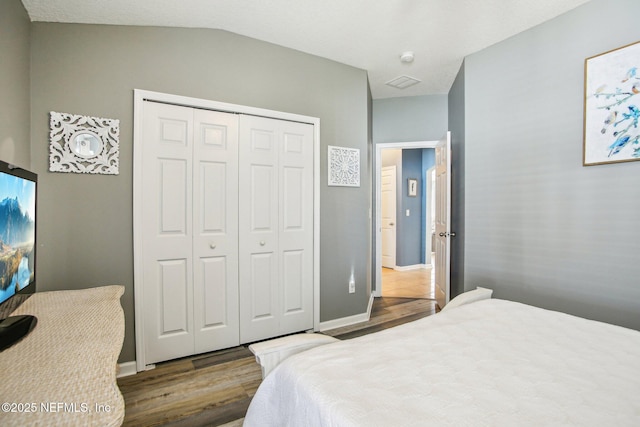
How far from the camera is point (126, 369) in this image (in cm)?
215

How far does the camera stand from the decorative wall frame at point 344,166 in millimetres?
3010

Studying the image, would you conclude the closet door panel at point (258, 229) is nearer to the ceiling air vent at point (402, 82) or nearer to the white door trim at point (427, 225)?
the ceiling air vent at point (402, 82)

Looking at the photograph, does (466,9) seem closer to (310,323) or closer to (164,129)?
(164,129)

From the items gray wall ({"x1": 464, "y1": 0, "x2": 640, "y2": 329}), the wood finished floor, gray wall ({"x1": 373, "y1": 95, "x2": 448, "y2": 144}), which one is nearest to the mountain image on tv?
the wood finished floor

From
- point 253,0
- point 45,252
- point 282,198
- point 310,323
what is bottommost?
point 310,323

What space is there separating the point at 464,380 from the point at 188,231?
6.90ft

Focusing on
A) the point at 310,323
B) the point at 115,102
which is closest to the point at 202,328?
the point at 310,323

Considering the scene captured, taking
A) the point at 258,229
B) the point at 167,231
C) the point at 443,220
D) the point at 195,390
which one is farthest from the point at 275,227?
the point at 443,220

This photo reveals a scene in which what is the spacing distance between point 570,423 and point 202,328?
7.72ft

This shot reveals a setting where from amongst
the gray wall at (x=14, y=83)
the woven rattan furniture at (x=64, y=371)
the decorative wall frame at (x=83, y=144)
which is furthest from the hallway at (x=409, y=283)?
the gray wall at (x=14, y=83)

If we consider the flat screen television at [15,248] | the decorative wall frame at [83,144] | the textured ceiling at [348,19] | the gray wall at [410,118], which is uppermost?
the textured ceiling at [348,19]

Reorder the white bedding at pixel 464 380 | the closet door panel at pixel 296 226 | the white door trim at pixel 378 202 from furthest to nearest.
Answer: the white door trim at pixel 378 202, the closet door panel at pixel 296 226, the white bedding at pixel 464 380

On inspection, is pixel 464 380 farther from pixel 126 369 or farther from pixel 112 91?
pixel 112 91

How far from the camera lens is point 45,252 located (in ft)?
6.39
